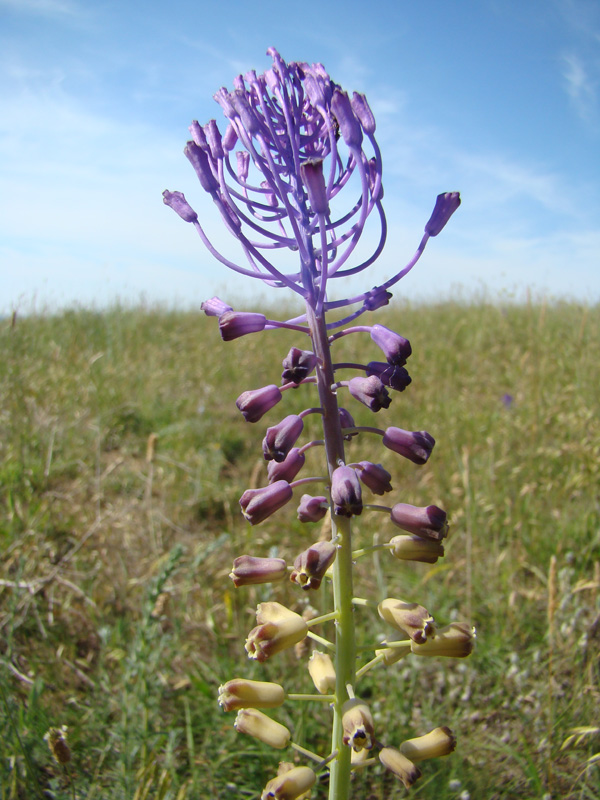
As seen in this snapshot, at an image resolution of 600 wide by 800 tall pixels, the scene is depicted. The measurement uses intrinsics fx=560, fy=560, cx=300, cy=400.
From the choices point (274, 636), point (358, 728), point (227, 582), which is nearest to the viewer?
point (358, 728)

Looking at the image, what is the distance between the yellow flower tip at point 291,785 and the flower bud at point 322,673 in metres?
0.18

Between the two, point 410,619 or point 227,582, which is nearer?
point 410,619

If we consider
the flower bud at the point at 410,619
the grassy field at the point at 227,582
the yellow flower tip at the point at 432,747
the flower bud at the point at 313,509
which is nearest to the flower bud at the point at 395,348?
the flower bud at the point at 313,509

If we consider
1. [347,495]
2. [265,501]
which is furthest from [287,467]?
[347,495]

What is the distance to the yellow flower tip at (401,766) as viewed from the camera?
1.07 m

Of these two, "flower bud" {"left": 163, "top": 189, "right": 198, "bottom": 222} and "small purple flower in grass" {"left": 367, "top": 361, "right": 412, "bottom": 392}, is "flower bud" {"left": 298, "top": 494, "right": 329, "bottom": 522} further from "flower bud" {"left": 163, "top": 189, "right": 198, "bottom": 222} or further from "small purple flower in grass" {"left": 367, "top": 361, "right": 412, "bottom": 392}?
"flower bud" {"left": 163, "top": 189, "right": 198, "bottom": 222}

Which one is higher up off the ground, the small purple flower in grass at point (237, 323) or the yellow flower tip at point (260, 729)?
the small purple flower in grass at point (237, 323)

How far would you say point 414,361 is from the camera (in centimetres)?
585

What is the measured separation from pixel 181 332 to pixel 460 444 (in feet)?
15.2

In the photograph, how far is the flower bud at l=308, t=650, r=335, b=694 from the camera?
1.28 m

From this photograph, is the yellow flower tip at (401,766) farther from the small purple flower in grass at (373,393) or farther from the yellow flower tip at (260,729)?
the small purple flower in grass at (373,393)

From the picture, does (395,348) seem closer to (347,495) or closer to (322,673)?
(347,495)

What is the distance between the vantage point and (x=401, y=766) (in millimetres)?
1087

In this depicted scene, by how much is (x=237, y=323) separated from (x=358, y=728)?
80cm
